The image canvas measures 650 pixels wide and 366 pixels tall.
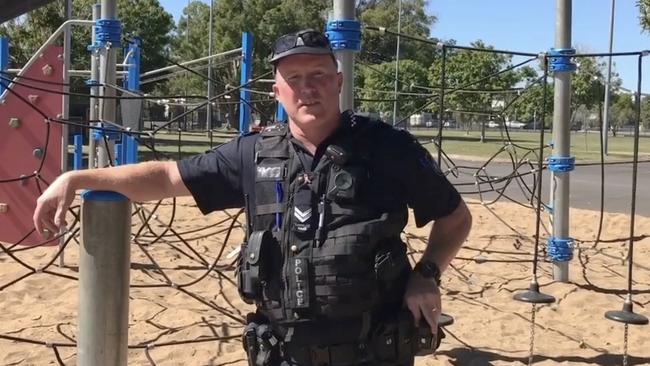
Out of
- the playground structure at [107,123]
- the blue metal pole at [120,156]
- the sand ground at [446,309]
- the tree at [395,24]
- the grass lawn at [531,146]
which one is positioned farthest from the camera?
the tree at [395,24]

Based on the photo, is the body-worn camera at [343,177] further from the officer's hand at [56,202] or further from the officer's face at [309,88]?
the officer's hand at [56,202]

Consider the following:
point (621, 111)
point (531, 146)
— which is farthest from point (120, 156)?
point (621, 111)

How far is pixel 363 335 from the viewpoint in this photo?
1938 mm

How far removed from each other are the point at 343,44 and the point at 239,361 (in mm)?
1945

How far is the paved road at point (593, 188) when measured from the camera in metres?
11.7

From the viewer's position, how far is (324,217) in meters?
1.95

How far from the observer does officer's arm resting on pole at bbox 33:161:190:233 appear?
205 cm

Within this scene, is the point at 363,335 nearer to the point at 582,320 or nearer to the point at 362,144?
the point at 362,144

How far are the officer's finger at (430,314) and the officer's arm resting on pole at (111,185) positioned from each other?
755mm

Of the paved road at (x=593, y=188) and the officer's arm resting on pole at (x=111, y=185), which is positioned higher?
the officer's arm resting on pole at (x=111, y=185)

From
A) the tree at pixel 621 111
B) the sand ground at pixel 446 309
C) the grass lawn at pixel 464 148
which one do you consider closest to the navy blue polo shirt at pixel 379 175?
the sand ground at pixel 446 309

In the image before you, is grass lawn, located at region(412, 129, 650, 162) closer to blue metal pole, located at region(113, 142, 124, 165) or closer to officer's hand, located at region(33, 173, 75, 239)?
blue metal pole, located at region(113, 142, 124, 165)

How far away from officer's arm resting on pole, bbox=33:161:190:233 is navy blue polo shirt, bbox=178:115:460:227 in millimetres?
50

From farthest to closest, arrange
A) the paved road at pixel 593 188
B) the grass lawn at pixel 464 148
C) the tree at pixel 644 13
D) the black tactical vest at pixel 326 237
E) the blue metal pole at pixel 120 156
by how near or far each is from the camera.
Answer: the grass lawn at pixel 464 148
the tree at pixel 644 13
the paved road at pixel 593 188
the blue metal pole at pixel 120 156
the black tactical vest at pixel 326 237
